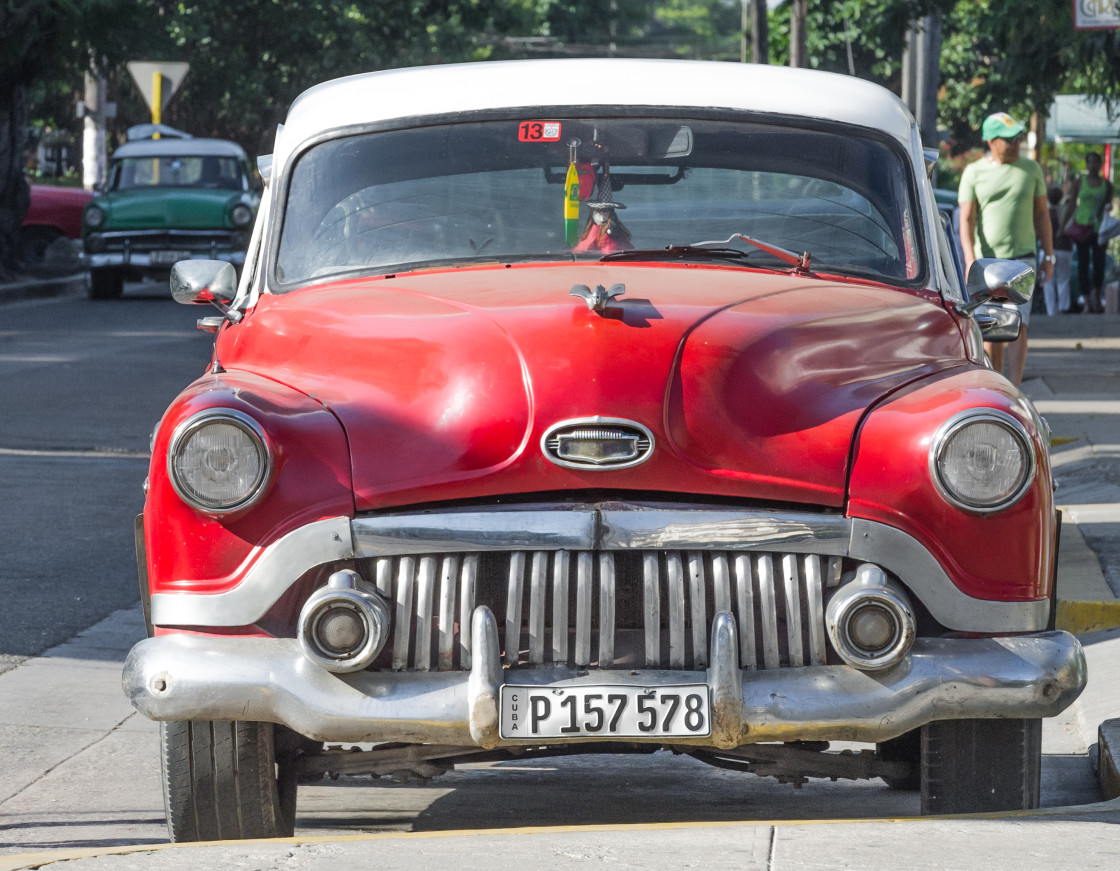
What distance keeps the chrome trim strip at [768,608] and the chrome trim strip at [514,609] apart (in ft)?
1.54

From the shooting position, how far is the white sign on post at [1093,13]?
12.7 meters

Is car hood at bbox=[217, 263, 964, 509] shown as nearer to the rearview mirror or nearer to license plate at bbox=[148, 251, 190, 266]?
the rearview mirror

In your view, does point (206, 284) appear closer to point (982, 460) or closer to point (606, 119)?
point (606, 119)

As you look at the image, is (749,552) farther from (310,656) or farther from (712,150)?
(712,150)

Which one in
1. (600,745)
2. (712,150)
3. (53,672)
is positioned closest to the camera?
(600,745)

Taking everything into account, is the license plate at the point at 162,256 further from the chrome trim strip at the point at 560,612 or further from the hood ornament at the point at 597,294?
the chrome trim strip at the point at 560,612

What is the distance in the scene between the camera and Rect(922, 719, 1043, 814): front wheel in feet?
12.3

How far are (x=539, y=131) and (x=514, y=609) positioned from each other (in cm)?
173

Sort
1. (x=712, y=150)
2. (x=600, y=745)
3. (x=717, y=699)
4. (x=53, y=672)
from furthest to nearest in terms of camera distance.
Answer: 1. (x=53, y=672)
2. (x=712, y=150)
3. (x=600, y=745)
4. (x=717, y=699)

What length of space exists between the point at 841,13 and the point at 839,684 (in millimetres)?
26071

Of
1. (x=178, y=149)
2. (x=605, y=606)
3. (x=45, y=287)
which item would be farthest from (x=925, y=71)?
(x=605, y=606)

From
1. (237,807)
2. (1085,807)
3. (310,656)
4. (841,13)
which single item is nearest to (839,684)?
(1085,807)

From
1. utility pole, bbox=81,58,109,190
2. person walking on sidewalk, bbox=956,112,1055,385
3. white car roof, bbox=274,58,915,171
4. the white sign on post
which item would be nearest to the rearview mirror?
white car roof, bbox=274,58,915,171

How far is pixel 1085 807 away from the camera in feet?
12.8
